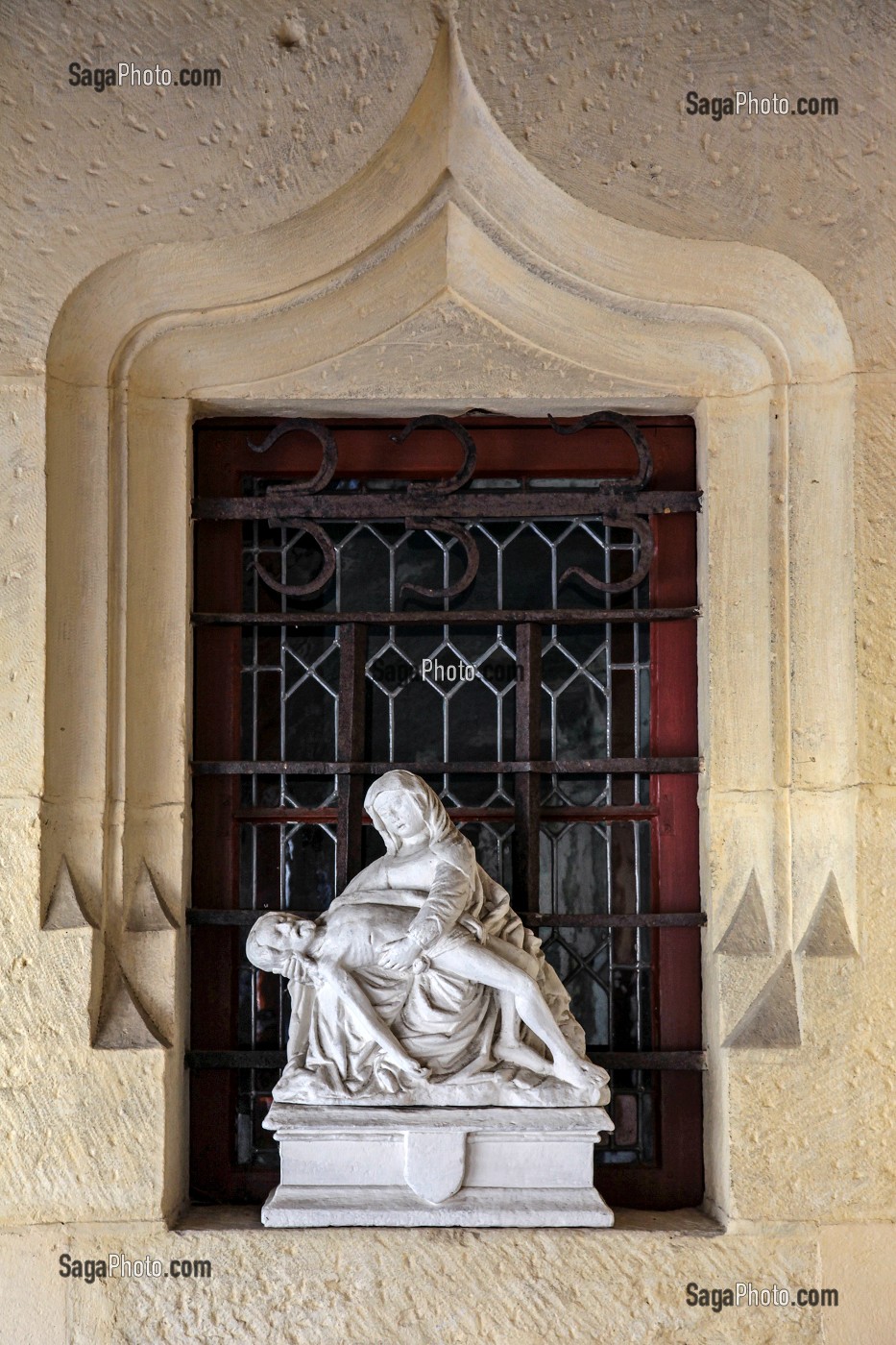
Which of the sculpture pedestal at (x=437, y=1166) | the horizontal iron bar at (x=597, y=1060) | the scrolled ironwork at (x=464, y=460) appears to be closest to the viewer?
the sculpture pedestal at (x=437, y=1166)

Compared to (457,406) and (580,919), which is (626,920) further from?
(457,406)

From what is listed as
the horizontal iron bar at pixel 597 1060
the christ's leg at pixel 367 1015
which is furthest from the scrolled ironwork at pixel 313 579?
the horizontal iron bar at pixel 597 1060

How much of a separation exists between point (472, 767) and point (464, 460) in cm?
83

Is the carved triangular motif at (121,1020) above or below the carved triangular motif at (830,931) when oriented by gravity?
below

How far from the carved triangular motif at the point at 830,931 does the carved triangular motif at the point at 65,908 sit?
1744 millimetres

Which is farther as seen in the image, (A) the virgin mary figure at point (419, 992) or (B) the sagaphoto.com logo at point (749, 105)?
(B) the sagaphoto.com logo at point (749, 105)

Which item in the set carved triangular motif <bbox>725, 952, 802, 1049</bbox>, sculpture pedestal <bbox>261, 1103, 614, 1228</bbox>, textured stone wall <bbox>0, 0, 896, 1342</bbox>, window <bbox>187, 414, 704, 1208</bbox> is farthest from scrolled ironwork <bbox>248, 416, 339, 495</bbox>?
carved triangular motif <bbox>725, 952, 802, 1049</bbox>

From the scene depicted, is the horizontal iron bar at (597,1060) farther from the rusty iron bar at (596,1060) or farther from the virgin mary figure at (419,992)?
the virgin mary figure at (419,992)

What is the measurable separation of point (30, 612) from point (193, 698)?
1.78ft

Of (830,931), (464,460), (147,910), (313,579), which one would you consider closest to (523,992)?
(830,931)

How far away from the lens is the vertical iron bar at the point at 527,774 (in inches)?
146

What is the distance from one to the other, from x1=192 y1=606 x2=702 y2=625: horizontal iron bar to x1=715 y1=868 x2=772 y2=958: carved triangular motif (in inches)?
28.4

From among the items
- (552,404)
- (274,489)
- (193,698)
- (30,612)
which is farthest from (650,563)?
(30,612)

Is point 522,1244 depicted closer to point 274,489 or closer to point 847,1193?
point 847,1193
